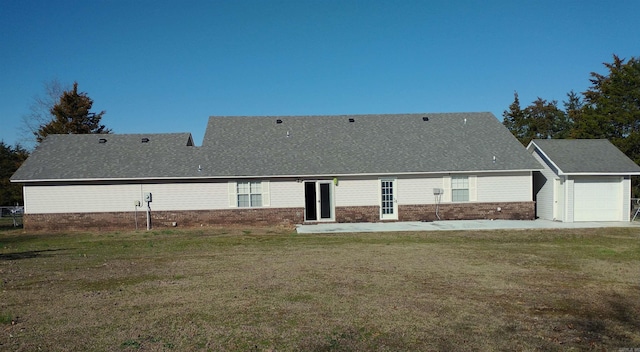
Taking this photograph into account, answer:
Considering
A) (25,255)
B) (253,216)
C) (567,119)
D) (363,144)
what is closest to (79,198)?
(253,216)

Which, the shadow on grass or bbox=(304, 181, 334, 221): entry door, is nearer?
the shadow on grass

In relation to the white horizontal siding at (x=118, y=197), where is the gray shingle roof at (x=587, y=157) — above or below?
above

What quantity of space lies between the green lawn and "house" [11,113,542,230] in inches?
265

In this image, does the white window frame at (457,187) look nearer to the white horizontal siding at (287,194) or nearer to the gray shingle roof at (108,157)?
the white horizontal siding at (287,194)

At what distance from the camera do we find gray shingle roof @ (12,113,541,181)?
22.1 metres

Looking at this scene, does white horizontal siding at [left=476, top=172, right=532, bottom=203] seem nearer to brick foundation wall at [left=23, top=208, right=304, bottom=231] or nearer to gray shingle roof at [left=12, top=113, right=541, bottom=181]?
gray shingle roof at [left=12, top=113, right=541, bottom=181]

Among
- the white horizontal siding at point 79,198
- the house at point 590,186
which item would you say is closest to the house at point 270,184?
the white horizontal siding at point 79,198

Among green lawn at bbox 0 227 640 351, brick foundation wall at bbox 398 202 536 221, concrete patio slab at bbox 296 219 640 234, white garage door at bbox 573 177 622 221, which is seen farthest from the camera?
brick foundation wall at bbox 398 202 536 221

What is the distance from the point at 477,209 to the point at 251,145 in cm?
1173

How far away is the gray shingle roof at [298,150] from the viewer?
2208 centimetres

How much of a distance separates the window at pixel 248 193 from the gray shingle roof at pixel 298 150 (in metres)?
0.55

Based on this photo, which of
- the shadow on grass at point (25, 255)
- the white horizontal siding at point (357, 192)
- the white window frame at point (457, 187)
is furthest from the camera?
the white window frame at point (457, 187)

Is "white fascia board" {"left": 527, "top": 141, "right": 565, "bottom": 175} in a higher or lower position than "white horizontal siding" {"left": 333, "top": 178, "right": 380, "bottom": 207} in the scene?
higher

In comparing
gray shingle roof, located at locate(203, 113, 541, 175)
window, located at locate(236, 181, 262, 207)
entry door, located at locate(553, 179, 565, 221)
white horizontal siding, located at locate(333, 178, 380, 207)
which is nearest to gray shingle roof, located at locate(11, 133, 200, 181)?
gray shingle roof, located at locate(203, 113, 541, 175)
